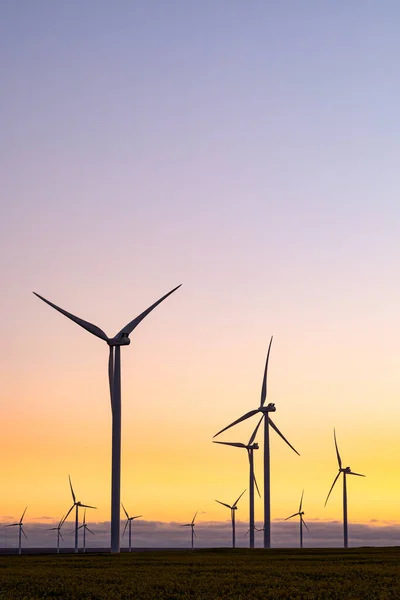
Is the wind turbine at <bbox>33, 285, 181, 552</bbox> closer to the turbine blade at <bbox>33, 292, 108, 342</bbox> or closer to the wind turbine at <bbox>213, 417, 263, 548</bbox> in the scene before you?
the turbine blade at <bbox>33, 292, 108, 342</bbox>

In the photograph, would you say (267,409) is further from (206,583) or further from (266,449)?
(206,583)

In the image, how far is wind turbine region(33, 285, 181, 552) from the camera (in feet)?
344

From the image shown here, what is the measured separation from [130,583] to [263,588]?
8.89m

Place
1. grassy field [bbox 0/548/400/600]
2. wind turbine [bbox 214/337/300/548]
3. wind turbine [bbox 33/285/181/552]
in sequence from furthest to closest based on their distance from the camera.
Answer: wind turbine [bbox 214/337/300/548] < wind turbine [bbox 33/285/181/552] < grassy field [bbox 0/548/400/600]

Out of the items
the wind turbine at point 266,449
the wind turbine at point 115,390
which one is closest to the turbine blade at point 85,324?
the wind turbine at point 115,390

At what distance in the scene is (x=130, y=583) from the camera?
5562 centimetres

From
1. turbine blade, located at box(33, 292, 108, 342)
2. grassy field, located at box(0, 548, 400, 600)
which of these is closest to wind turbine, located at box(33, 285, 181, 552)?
turbine blade, located at box(33, 292, 108, 342)

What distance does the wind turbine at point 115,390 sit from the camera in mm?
104875

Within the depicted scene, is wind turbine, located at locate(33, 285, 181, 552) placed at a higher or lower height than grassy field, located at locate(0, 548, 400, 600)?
higher

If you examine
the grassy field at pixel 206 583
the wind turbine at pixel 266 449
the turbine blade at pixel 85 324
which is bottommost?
the grassy field at pixel 206 583

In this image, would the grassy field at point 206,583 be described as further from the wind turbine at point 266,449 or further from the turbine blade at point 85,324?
the wind turbine at point 266,449

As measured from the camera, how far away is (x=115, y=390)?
10831cm

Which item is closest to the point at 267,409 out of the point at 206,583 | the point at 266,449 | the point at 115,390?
the point at 266,449

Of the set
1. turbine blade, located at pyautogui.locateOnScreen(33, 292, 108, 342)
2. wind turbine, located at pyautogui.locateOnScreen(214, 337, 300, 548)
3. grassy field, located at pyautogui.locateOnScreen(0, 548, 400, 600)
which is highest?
turbine blade, located at pyautogui.locateOnScreen(33, 292, 108, 342)
